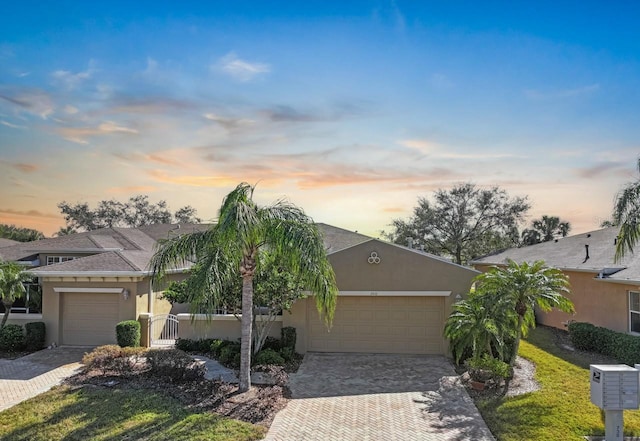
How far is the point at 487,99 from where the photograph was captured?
15102 millimetres

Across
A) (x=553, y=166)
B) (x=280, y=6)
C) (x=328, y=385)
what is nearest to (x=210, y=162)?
(x=280, y=6)

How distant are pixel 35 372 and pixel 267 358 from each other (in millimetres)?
7054

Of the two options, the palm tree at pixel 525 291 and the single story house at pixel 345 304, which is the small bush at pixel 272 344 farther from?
the palm tree at pixel 525 291

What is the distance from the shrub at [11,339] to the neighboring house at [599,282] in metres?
21.1

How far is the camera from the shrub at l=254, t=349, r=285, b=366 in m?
13.2

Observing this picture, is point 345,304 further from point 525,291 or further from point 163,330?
point 163,330

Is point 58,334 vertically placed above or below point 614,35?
below

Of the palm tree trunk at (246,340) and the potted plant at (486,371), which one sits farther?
the potted plant at (486,371)

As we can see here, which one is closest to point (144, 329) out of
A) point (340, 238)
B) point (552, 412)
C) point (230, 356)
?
point (230, 356)

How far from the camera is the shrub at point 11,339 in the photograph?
1585 cm

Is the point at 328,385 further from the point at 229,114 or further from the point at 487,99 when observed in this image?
the point at 487,99

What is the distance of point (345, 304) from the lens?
1603cm

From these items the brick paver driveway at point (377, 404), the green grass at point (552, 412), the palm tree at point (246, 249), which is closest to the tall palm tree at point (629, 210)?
the green grass at point (552, 412)

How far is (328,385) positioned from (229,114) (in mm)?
9738
